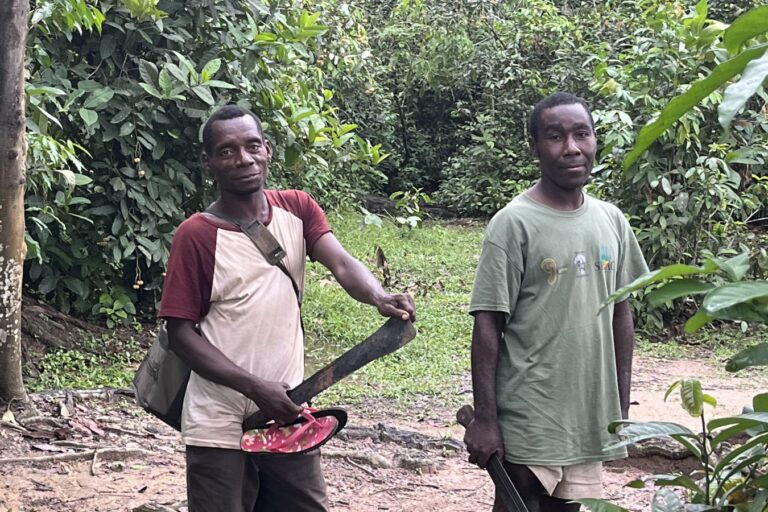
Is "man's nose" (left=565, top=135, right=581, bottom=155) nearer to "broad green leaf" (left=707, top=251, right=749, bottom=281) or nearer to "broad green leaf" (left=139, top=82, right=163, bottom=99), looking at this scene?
"broad green leaf" (left=707, top=251, right=749, bottom=281)

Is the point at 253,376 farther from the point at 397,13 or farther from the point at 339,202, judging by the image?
the point at 397,13

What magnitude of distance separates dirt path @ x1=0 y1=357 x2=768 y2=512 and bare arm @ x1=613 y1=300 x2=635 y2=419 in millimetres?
1839

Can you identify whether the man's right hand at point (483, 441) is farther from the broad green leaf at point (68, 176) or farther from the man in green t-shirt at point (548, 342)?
the broad green leaf at point (68, 176)

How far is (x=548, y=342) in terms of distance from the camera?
246 centimetres

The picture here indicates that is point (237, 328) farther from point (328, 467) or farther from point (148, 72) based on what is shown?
point (148, 72)

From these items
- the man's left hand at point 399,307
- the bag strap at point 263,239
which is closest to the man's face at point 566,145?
the man's left hand at point 399,307

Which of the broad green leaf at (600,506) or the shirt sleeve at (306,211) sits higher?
the shirt sleeve at (306,211)

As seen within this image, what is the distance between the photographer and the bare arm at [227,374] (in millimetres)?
2469

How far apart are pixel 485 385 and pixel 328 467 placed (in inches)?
95.0

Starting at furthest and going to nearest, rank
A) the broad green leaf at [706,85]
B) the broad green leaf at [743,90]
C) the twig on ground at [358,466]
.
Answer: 1. the twig on ground at [358,466]
2. the broad green leaf at [706,85]
3. the broad green leaf at [743,90]

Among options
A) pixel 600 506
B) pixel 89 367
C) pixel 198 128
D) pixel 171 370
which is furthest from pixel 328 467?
pixel 600 506

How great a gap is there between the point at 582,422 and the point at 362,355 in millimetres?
610

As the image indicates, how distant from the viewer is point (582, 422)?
2467mm

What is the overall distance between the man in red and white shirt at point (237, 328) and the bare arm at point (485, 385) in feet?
0.67
